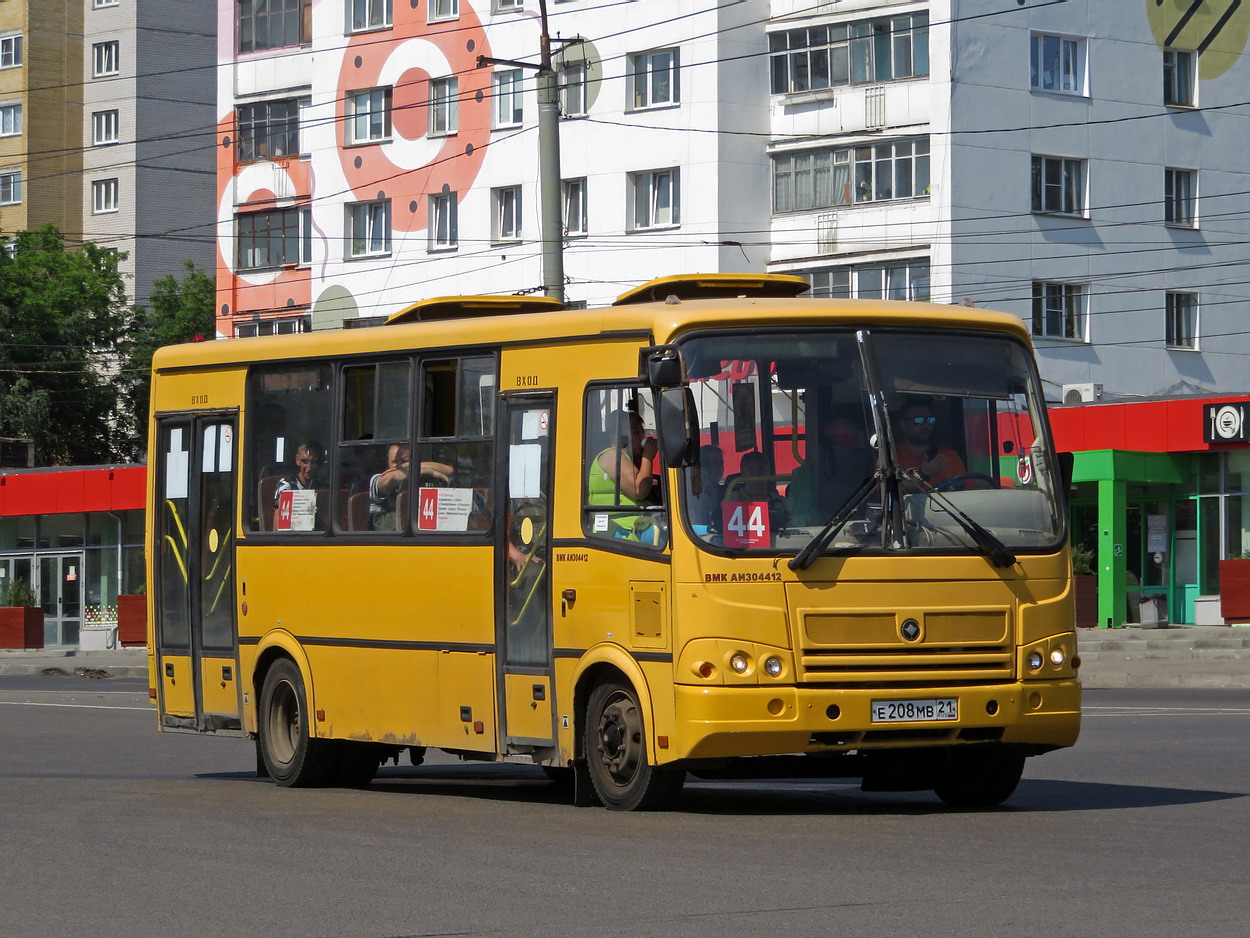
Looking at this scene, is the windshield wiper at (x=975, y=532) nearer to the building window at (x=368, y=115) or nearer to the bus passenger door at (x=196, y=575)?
the bus passenger door at (x=196, y=575)

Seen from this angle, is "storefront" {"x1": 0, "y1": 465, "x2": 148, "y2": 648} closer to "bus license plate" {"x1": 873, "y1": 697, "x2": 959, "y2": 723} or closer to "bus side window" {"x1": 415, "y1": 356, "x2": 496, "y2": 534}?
"bus side window" {"x1": 415, "y1": 356, "x2": 496, "y2": 534}

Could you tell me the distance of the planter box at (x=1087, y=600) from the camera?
45469 mm

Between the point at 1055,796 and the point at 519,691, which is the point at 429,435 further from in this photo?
the point at 1055,796

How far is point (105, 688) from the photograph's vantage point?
118 ft

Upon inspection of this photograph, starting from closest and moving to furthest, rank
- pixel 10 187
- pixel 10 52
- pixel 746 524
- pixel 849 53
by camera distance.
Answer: pixel 746 524, pixel 849 53, pixel 10 187, pixel 10 52

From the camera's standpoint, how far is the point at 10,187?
300ft

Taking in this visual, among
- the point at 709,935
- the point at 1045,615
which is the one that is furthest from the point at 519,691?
the point at 709,935

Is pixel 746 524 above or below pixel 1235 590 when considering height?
above

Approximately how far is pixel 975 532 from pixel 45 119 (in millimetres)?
83428

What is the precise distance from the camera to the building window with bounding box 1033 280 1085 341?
54.7 m

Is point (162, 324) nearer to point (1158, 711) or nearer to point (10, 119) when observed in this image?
point (10, 119)

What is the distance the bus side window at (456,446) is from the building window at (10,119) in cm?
8116

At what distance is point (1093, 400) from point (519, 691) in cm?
3797

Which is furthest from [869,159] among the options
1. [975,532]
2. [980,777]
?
[975,532]
